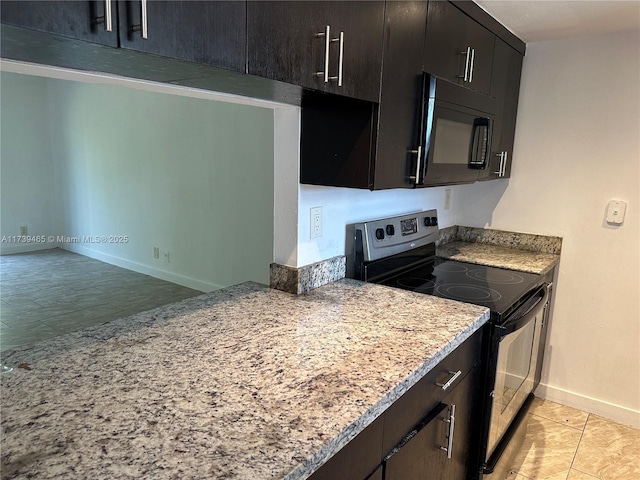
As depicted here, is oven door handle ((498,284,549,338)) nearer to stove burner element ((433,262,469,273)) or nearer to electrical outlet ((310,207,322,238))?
stove burner element ((433,262,469,273))

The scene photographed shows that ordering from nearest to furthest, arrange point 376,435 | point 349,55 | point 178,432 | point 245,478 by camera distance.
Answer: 1. point 245,478
2. point 178,432
3. point 376,435
4. point 349,55

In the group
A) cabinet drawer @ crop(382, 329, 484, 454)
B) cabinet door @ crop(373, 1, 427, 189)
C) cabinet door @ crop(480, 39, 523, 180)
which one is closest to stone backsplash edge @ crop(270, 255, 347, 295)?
cabinet door @ crop(373, 1, 427, 189)

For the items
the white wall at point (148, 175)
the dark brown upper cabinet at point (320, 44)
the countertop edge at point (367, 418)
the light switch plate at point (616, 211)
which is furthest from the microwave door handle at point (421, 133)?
the white wall at point (148, 175)

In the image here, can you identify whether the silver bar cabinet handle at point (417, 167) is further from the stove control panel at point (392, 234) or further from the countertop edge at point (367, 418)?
the countertop edge at point (367, 418)

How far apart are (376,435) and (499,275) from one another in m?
1.31

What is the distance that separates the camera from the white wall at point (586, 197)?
7.43 ft

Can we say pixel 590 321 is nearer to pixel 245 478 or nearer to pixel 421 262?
pixel 421 262

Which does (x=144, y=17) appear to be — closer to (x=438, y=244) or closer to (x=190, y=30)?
(x=190, y=30)

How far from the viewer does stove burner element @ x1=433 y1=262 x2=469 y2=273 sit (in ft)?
7.07

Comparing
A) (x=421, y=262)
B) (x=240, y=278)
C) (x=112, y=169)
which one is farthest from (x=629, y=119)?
(x=112, y=169)

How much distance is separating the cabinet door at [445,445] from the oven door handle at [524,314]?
0.19 meters

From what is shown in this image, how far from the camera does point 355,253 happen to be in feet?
6.18

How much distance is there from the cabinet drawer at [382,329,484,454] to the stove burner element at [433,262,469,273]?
0.60 metres

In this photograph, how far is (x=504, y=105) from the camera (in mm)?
2305
